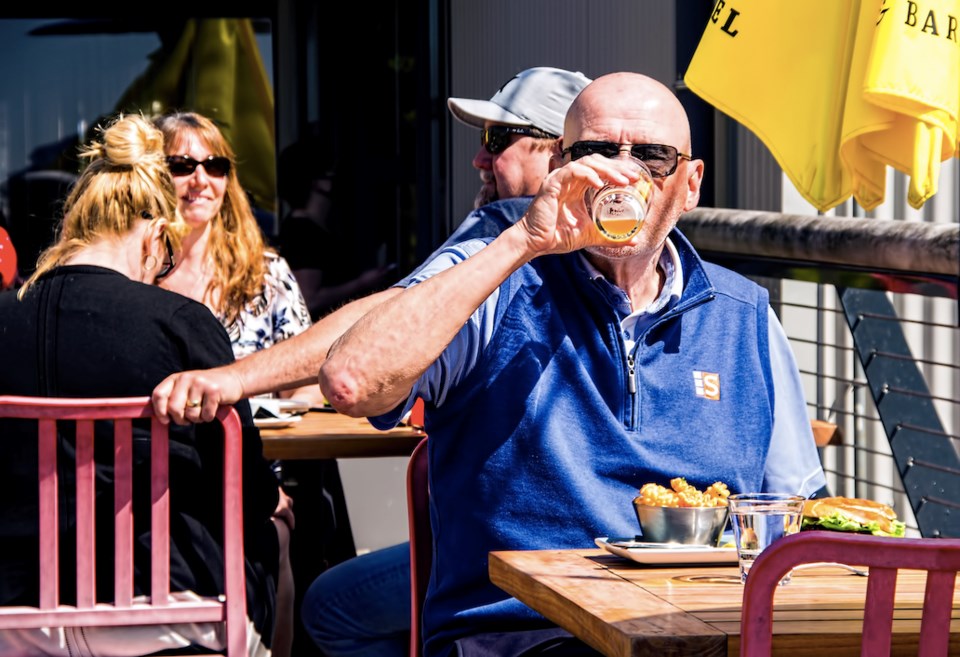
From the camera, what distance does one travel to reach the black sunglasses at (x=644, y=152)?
97.7 inches

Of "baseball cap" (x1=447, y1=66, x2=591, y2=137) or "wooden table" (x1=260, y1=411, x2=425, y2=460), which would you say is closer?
"wooden table" (x1=260, y1=411, x2=425, y2=460)

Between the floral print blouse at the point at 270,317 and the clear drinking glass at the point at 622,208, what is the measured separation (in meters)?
2.50

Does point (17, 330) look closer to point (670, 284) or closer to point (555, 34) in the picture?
point (670, 284)

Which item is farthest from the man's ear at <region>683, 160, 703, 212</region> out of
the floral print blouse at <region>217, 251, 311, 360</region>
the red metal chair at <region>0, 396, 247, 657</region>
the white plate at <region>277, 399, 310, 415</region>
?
the floral print blouse at <region>217, 251, 311, 360</region>

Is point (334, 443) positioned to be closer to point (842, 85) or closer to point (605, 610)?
point (842, 85)

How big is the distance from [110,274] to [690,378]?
1313 millimetres

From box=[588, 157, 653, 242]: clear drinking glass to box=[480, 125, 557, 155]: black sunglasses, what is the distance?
62.6 inches

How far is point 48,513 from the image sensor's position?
2.79 m

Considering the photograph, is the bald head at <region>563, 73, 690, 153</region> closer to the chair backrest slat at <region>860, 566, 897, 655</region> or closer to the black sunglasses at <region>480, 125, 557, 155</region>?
the chair backrest slat at <region>860, 566, 897, 655</region>

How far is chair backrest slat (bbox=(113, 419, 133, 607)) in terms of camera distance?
9.18 feet

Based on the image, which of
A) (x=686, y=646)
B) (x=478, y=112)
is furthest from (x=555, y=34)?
(x=686, y=646)

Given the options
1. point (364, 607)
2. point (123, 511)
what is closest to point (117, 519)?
point (123, 511)

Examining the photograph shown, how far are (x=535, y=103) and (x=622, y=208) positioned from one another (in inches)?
65.1

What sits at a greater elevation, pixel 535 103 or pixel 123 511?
pixel 535 103
